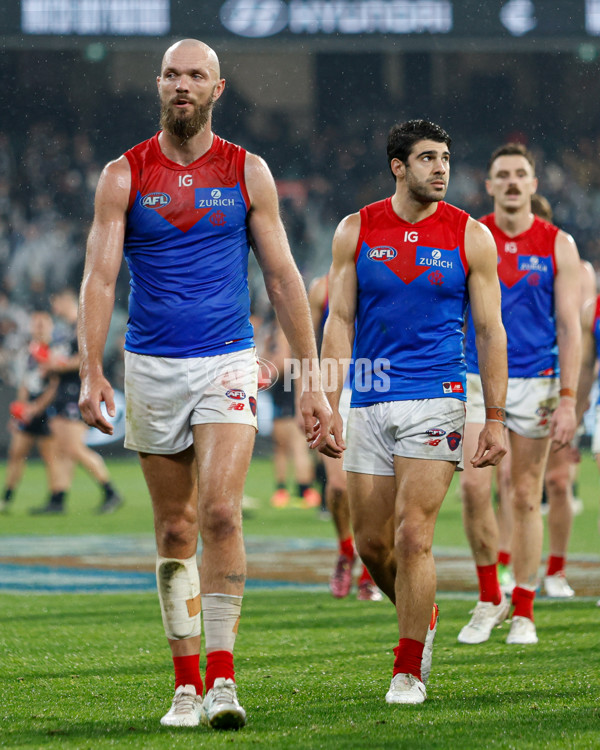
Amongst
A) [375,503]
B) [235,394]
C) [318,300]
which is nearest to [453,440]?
[375,503]

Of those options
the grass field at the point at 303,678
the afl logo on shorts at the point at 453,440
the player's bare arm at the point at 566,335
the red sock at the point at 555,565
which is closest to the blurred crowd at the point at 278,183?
the red sock at the point at 555,565

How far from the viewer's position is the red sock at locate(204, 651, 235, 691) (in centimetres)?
415

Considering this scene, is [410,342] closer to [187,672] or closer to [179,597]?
[179,597]

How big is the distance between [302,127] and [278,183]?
153cm

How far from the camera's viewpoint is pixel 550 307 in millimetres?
6754

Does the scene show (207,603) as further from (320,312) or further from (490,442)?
(320,312)

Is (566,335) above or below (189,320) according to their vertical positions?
below

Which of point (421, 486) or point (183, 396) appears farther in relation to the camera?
point (421, 486)

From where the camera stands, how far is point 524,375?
22.3 ft

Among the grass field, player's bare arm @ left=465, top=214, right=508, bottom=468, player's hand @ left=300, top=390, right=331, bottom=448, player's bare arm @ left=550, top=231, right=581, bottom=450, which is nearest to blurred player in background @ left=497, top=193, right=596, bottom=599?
the grass field

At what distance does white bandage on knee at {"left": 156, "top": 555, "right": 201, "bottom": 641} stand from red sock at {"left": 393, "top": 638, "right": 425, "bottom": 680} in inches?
30.5

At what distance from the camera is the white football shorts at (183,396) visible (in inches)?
172

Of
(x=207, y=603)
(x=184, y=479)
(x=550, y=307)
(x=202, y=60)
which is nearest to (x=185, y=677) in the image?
(x=207, y=603)

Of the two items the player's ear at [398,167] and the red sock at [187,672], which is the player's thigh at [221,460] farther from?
the player's ear at [398,167]
